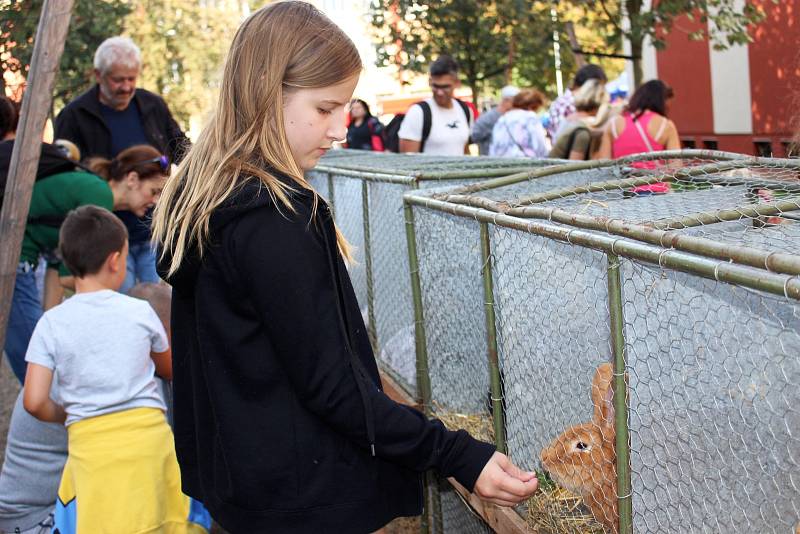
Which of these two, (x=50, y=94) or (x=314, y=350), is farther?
(x=50, y=94)

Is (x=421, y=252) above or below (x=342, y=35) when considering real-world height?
below

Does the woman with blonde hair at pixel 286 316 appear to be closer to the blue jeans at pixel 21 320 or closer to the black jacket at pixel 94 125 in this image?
the blue jeans at pixel 21 320

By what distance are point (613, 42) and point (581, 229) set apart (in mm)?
9949

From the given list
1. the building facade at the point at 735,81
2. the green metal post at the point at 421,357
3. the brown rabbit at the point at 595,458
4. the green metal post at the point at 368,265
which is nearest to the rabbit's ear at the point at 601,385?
the brown rabbit at the point at 595,458

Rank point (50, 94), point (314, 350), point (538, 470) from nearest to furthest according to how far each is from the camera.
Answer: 1. point (314, 350)
2. point (538, 470)
3. point (50, 94)

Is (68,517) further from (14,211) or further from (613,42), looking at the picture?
(613,42)

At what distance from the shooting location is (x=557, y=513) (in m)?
2.50

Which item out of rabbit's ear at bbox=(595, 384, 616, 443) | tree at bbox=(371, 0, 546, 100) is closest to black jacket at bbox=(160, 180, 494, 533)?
rabbit's ear at bbox=(595, 384, 616, 443)

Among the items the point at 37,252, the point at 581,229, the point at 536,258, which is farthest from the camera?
the point at 37,252

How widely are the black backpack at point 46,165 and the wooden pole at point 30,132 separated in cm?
101

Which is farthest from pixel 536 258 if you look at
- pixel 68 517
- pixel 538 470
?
pixel 68 517

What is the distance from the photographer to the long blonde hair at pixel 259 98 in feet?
6.06

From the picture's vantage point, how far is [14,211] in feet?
11.8

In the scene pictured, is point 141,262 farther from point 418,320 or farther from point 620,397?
point 620,397
